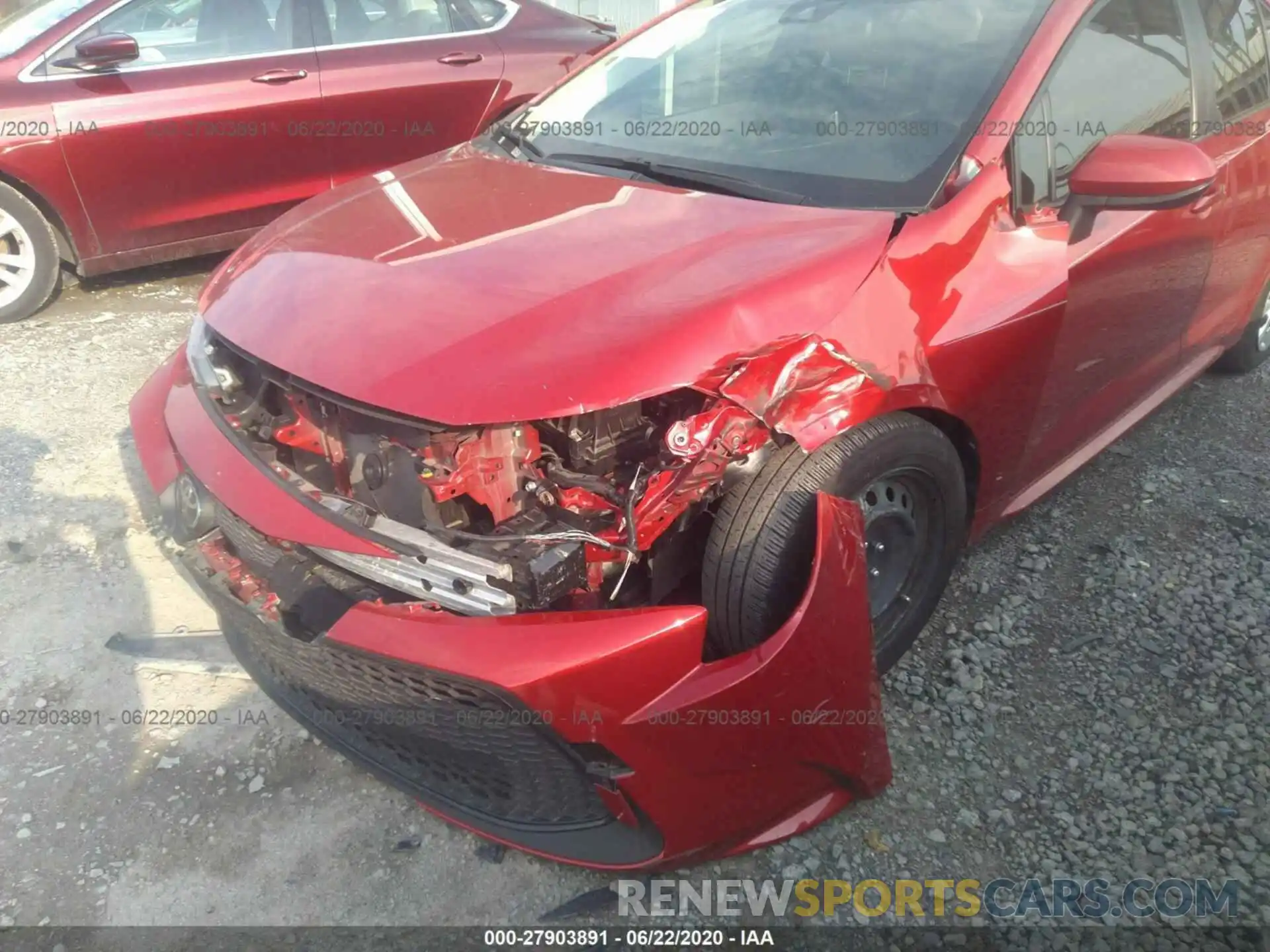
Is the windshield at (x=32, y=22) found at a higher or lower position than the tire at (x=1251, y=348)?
higher

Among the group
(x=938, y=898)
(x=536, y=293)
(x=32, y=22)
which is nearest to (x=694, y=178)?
(x=536, y=293)

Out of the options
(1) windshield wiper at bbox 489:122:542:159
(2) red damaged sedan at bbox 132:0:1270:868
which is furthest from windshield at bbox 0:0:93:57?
(2) red damaged sedan at bbox 132:0:1270:868

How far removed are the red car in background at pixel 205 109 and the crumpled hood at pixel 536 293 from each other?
250cm

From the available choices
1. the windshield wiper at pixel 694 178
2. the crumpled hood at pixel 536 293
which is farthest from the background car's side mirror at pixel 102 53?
the windshield wiper at pixel 694 178

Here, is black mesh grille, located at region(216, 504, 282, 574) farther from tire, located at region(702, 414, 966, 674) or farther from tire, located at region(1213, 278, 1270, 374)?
tire, located at region(1213, 278, 1270, 374)

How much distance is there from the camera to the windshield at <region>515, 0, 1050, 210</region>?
2104mm

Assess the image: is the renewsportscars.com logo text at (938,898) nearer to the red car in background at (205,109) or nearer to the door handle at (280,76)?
the red car in background at (205,109)

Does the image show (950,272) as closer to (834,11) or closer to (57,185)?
(834,11)

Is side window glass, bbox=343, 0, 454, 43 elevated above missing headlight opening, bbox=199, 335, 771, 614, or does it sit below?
above

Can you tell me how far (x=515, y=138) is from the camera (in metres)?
2.78

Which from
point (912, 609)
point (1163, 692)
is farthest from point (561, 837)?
point (1163, 692)

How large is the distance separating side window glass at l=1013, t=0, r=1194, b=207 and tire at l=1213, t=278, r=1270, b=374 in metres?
1.48

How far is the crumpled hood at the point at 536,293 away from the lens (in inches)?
61.7

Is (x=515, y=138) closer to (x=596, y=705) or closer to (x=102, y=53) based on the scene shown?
(x=596, y=705)
